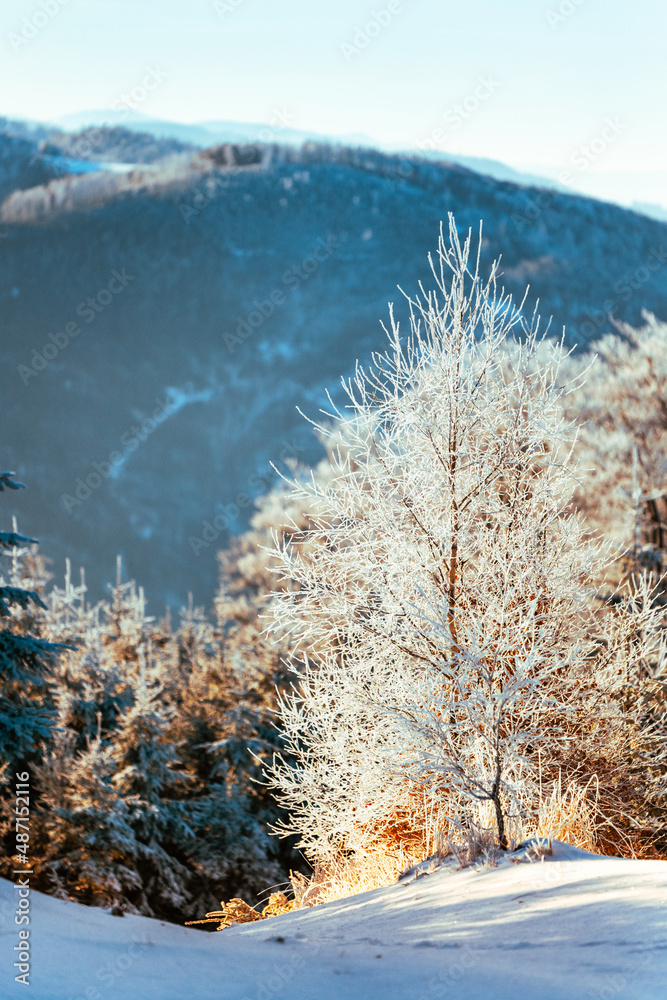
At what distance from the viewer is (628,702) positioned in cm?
925

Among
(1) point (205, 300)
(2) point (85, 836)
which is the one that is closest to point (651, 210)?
(1) point (205, 300)

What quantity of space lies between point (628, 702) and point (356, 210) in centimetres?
10528

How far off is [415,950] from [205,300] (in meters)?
108

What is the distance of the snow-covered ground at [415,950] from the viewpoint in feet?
9.21

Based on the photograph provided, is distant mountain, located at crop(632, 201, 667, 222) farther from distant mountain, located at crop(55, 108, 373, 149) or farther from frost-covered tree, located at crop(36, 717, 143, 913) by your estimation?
frost-covered tree, located at crop(36, 717, 143, 913)

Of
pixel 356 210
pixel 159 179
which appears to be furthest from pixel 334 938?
pixel 159 179

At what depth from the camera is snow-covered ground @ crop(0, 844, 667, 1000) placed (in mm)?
2807

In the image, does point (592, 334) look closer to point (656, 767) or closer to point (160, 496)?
point (160, 496)

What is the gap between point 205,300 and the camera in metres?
106

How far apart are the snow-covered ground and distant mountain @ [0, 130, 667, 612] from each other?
62853 millimetres

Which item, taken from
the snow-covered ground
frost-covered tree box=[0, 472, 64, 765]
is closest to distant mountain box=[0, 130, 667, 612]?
frost-covered tree box=[0, 472, 64, 765]

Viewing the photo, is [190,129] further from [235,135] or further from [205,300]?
[205,300]

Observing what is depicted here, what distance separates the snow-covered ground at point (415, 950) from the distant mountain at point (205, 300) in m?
62.9

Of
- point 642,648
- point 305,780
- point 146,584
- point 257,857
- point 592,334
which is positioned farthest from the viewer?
point 146,584
